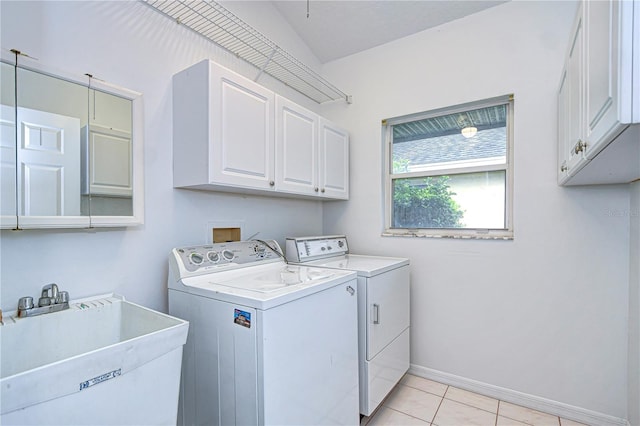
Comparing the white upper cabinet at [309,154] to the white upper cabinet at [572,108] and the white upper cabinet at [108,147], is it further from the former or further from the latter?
the white upper cabinet at [572,108]

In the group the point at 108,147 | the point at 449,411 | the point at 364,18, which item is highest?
the point at 364,18

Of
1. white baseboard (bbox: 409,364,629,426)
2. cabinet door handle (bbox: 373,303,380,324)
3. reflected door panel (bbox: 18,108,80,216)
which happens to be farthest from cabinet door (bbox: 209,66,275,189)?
white baseboard (bbox: 409,364,629,426)

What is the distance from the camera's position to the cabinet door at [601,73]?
80 centimetres

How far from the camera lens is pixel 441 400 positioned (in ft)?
6.83

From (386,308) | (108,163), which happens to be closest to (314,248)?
(386,308)

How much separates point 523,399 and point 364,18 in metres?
2.97

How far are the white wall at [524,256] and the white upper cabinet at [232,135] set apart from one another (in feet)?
3.31

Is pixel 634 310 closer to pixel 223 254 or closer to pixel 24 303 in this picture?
pixel 223 254

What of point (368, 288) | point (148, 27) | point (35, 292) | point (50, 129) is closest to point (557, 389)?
point (368, 288)

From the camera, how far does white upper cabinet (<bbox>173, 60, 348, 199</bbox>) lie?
5.12 feet

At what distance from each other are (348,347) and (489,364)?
1222 millimetres

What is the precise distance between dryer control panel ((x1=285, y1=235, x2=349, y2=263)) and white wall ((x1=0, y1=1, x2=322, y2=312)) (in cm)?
44

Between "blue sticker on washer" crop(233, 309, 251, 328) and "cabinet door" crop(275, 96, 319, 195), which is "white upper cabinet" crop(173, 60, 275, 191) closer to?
"cabinet door" crop(275, 96, 319, 195)

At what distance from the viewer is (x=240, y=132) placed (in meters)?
1.70
